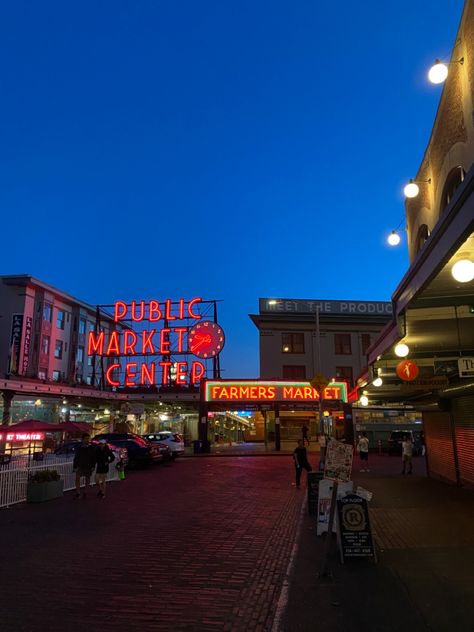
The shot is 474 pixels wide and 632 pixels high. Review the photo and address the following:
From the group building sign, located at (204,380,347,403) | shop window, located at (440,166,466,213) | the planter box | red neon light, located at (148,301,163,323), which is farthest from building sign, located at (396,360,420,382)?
red neon light, located at (148,301,163,323)

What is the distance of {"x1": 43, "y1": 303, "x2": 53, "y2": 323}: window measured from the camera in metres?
47.8

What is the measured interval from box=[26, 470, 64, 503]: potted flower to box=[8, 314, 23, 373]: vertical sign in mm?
28847

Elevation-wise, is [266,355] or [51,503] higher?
[266,355]

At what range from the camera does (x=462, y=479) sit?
15312mm

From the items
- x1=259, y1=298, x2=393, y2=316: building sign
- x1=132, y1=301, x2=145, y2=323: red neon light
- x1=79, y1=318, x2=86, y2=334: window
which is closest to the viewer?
x1=132, y1=301, x2=145, y2=323: red neon light

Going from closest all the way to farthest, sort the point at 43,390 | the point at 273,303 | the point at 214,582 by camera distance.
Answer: the point at 214,582
the point at 43,390
the point at 273,303

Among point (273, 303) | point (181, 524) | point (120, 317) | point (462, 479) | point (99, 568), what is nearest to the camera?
point (99, 568)

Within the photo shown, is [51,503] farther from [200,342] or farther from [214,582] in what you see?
[200,342]

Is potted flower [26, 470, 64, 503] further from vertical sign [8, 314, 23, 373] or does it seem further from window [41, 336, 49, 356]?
window [41, 336, 49, 356]

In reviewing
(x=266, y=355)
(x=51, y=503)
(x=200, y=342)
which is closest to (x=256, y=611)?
(x=51, y=503)

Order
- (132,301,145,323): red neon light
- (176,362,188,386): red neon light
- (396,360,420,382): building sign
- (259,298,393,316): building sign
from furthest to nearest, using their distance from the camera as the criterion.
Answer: (259,298,393,316): building sign
(132,301,145,323): red neon light
(176,362,188,386): red neon light
(396,360,420,382): building sign

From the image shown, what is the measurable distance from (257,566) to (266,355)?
134 ft

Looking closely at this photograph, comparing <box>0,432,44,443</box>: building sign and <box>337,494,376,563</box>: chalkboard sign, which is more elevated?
<box>0,432,44,443</box>: building sign

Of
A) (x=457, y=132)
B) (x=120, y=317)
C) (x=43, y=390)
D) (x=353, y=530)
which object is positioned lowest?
(x=353, y=530)
